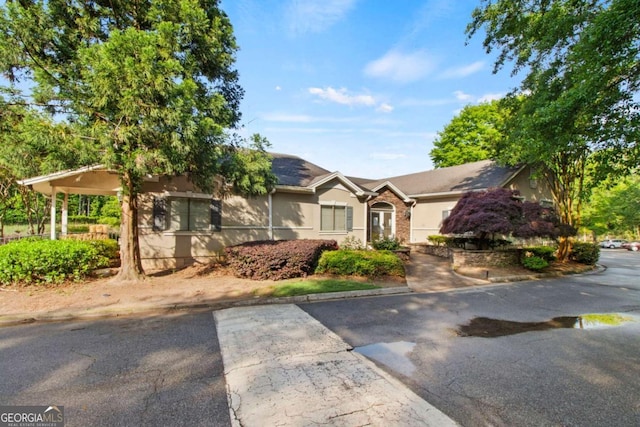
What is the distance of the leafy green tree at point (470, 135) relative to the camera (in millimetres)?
30062

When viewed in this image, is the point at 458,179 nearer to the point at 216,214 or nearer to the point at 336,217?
the point at 336,217

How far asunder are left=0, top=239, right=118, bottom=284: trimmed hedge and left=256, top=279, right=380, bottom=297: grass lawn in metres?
5.43

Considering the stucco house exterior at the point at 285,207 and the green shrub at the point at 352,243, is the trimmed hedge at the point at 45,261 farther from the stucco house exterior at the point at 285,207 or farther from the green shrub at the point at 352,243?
the green shrub at the point at 352,243

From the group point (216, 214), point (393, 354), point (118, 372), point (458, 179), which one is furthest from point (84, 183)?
point (458, 179)

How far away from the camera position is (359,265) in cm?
965

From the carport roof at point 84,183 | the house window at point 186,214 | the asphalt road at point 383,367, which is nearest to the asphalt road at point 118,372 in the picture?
the asphalt road at point 383,367

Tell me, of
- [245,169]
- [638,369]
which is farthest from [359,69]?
[638,369]

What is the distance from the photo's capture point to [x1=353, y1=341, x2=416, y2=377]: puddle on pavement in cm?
395

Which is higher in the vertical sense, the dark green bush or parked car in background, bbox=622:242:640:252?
the dark green bush

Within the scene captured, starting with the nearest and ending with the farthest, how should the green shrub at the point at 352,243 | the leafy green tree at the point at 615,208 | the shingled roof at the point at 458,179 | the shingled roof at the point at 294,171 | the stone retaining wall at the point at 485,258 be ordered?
1. the stone retaining wall at the point at 485,258
2. the shingled roof at the point at 294,171
3. the green shrub at the point at 352,243
4. the shingled roof at the point at 458,179
5. the leafy green tree at the point at 615,208

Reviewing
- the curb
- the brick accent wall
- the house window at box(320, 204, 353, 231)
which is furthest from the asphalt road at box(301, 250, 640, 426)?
the brick accent wall

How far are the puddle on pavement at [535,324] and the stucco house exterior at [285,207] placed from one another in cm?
886

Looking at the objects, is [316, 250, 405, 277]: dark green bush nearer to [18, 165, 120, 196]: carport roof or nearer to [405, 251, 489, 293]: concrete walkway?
[405, 251, 489, 293]: concrete walkway

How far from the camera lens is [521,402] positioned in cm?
319
